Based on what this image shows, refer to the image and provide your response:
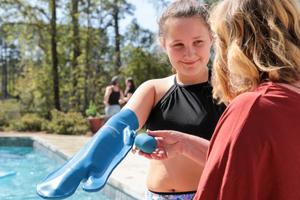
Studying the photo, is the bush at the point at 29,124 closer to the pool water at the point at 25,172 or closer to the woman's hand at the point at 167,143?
the pool water at the point at 25,172

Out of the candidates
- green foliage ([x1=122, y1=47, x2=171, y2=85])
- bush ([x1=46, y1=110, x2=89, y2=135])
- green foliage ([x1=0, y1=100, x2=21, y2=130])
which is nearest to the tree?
green foliage ([x1=0, y1=100, x2=21, y2=130])

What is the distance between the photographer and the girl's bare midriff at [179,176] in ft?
6.40

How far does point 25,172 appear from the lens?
936cm

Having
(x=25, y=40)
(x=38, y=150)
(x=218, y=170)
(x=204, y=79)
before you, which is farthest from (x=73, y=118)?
(x=218, y=170)

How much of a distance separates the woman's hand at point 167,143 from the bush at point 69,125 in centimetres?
1277

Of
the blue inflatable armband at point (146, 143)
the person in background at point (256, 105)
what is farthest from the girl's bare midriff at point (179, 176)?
the person in background at point (256, 105)

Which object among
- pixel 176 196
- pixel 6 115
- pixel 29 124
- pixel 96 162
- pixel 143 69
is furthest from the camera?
pixel 143 69

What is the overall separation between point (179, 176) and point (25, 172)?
7.90 meters

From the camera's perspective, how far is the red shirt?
41.1 inches

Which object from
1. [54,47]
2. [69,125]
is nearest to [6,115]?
[54,47]

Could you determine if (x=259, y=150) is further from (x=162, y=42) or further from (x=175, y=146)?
(x=162, y=42)

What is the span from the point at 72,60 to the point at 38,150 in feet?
34.0

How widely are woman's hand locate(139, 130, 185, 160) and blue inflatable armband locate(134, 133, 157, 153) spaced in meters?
0.02

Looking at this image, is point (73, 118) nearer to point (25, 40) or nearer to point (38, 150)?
point (38, 150)
